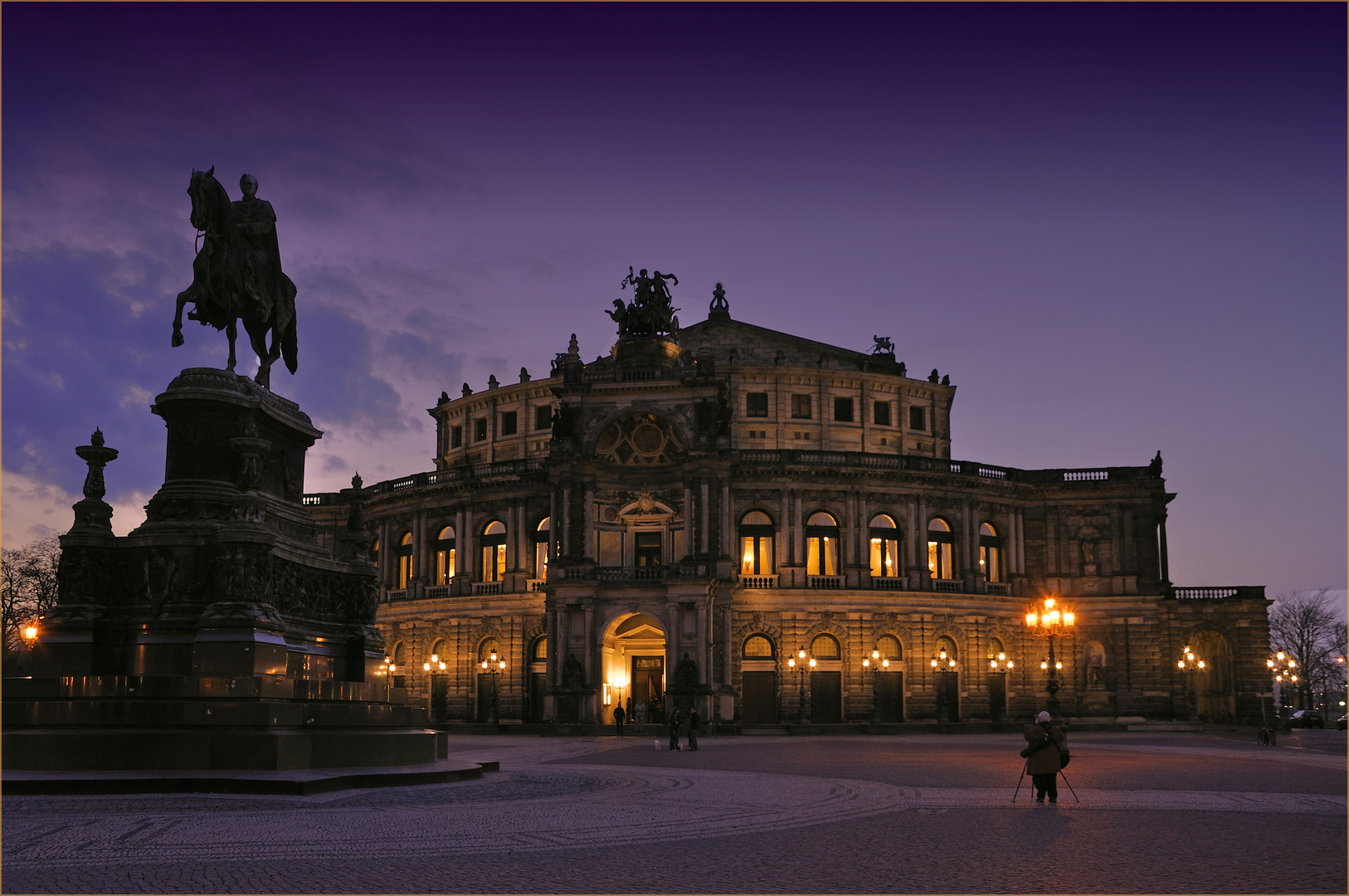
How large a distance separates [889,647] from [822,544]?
6.80 meters

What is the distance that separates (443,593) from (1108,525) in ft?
131

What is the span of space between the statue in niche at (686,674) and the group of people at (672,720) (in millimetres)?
1246

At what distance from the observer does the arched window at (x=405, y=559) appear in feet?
247

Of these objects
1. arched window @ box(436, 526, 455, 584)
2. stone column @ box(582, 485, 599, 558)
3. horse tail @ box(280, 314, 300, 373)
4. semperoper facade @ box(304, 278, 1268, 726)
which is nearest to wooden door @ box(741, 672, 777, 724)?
semperoper facade @ box(304, 278, 1268, 726)

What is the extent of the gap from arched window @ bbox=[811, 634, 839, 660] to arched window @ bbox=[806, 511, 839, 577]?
363 cm

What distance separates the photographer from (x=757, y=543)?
67.6m

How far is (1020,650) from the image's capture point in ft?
228

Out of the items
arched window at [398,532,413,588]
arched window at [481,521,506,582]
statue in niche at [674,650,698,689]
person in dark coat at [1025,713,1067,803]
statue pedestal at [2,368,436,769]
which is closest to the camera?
statue pedestal at [2,368,436,769]

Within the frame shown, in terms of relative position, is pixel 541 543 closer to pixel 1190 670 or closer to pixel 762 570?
pixel 762 570

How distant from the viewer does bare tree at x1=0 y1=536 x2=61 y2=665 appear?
7325cm

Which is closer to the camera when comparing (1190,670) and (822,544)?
(822,544)

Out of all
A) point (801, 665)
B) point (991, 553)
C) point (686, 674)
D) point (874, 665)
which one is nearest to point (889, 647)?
point (874, 665)

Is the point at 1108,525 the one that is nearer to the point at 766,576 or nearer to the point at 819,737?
the point at 766,576

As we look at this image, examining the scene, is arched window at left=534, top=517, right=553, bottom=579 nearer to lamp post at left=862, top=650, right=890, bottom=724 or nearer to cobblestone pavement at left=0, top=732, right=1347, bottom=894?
lamp post at left=862, top=650, right=890, bottom=724
